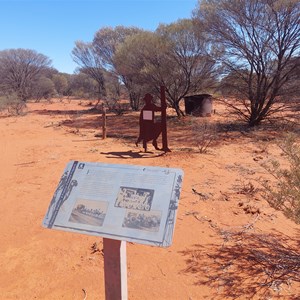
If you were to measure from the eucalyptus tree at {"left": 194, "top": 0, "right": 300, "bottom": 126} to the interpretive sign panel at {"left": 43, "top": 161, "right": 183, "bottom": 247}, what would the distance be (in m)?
9.91

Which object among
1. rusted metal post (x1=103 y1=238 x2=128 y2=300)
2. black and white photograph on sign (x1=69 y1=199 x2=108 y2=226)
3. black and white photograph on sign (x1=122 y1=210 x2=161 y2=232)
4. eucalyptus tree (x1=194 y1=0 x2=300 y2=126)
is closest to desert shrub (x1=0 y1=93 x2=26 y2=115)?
eucalyptus tree (x1=194 y1=0 x2=300 y2=126)

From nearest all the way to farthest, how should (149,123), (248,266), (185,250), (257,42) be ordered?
(248,266) < (185,250) < (149,123) < (257,42)

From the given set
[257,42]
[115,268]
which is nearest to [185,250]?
[115,268]

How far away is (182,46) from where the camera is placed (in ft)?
44.2

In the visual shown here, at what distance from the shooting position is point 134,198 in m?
1.83

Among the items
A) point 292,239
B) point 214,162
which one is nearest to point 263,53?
point 214,162

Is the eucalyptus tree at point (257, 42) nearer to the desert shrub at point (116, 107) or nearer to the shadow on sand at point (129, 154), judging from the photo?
the shadow on sand at point (129, 154)

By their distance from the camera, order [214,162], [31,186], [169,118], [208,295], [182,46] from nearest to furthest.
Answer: [208,295]
[31,186]
[214,162]
[182,46]
[169,118]

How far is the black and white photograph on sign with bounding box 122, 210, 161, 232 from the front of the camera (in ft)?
5.53

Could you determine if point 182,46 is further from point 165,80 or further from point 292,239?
point 292,239

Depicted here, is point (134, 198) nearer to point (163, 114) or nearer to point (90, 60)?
point (163, 114)

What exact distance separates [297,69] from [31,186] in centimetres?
996

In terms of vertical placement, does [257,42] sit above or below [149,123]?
above

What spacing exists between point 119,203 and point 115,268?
46cm
